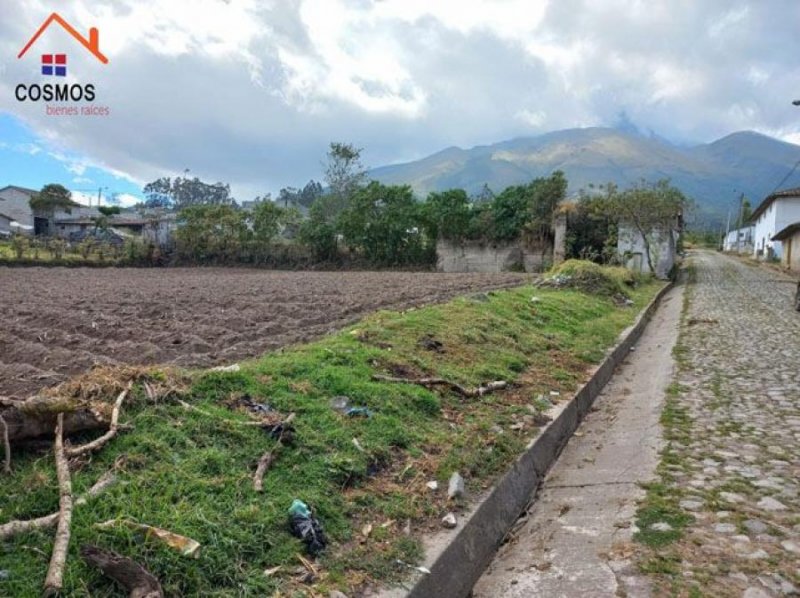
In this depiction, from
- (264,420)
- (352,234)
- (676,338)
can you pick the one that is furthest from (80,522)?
(352,234)

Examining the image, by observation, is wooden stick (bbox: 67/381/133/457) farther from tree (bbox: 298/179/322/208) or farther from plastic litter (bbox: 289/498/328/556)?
tree (bbox: 298/179/322/208)

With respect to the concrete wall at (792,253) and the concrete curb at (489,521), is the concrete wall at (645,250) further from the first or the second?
the concrete curb at (489,521)

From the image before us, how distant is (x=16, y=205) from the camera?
5978 cm

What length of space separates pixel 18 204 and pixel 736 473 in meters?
69.7

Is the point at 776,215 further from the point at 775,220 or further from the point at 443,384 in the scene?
the point at 443,384

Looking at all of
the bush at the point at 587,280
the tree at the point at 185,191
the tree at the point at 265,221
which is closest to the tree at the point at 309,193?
the tree at the point at 185,191

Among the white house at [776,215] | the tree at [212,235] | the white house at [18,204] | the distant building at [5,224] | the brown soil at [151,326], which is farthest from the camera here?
the white house at [18,204]

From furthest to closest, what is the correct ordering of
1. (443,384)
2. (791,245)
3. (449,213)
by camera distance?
(791,245), (449,213), (443,384)

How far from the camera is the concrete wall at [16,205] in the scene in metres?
58.4

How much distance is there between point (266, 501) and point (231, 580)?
558 millimetres

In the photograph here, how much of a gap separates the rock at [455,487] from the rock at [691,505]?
4.58 feet

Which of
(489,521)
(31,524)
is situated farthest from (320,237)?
(31,524)

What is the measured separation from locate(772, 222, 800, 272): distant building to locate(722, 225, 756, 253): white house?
79.0 ft

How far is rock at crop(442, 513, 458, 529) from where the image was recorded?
10.9ft
